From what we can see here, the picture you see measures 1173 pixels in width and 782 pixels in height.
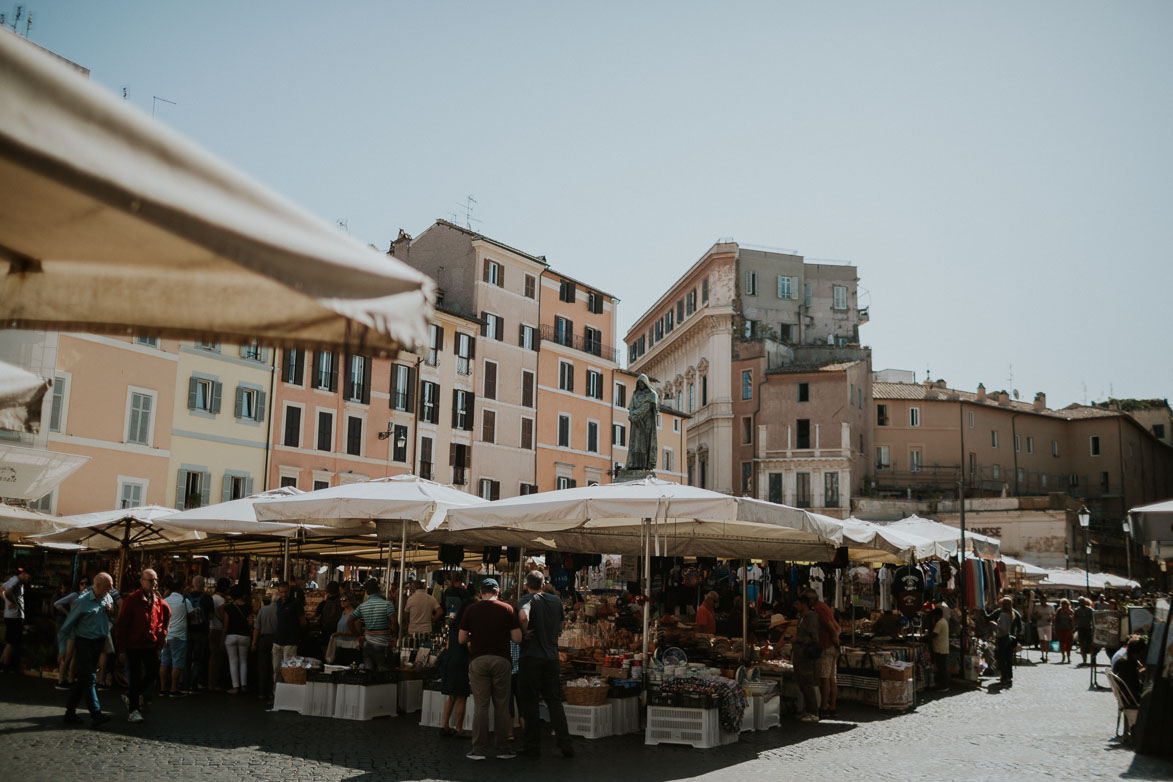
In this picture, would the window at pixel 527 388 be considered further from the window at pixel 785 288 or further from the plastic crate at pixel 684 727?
the plastic crate at pixel 684 727

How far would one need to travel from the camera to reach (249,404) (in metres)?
34.6

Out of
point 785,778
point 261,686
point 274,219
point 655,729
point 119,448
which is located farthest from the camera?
point 119,448

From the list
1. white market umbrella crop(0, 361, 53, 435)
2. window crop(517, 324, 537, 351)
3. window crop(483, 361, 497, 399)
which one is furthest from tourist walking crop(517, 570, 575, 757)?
window crop(517, 324, 537, 351)

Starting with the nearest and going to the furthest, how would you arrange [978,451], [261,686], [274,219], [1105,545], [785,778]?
[274,219], [785,778], [261,686], [1105,545], [978,451]

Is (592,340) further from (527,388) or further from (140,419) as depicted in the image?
(140,419)

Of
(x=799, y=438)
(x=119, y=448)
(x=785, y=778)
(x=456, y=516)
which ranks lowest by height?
(x=785, y=778)

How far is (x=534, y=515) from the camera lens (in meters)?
11.2

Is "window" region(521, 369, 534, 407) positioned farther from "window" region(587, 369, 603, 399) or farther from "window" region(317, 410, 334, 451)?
"window" region(317, 410, 334, 451)

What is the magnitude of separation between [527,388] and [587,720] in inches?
1464

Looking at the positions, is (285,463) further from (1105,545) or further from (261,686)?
(1105,545)

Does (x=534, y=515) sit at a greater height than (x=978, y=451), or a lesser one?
lesser

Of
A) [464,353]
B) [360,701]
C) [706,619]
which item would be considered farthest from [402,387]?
[360,701]

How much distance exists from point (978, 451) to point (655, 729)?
2398 inches

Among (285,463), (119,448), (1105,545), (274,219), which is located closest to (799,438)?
(1105,545)
